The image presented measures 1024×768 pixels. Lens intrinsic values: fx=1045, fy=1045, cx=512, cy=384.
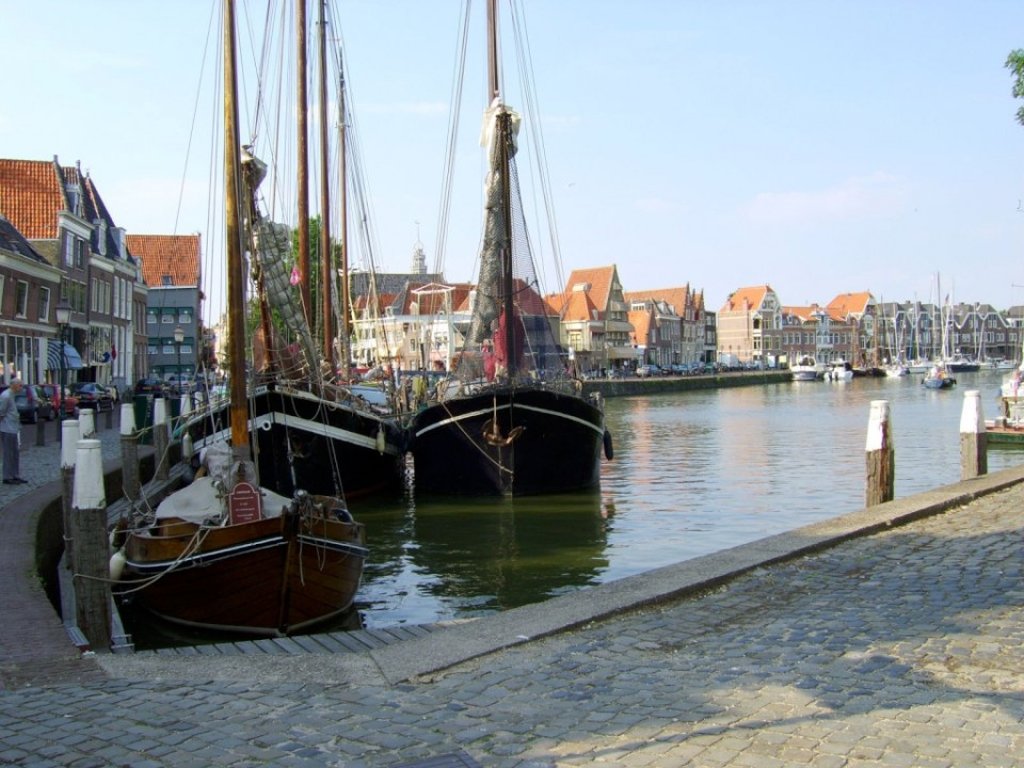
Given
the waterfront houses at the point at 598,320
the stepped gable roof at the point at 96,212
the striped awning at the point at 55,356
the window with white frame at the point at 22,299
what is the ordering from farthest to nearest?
the waterfront houses at the point at 598,320 → the stepped gable roof at the point at 96,212 → the striped awning at the point at 55,356 → the window with white frame at the point at 22,299

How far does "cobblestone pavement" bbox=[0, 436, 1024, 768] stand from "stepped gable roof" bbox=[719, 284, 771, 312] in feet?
493

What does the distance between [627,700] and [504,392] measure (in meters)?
15.7

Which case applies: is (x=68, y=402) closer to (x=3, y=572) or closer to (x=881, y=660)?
(x=3, y=572)

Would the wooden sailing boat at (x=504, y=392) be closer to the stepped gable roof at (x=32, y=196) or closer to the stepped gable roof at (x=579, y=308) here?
the stepped gable roof at (x=32, y=196)

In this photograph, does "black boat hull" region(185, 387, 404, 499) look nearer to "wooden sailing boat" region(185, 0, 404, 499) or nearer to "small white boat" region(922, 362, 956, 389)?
"wooden sailing boat" region(185, 0, 404, 499)

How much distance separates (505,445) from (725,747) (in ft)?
55.1

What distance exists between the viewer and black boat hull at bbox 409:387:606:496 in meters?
21.9

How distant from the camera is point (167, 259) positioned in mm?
83375

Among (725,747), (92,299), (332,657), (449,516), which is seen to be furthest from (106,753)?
(92,299)

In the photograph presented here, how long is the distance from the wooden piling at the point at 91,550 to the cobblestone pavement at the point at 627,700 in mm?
1701

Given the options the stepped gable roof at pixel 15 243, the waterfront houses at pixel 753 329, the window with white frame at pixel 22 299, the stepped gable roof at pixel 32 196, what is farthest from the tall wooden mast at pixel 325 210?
the waterfront houses at pixel 753 329

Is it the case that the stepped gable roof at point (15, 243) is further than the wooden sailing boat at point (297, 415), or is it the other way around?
the stepped gable roof at point (15, 243)

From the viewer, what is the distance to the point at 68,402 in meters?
34.8

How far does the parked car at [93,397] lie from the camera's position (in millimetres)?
40344
